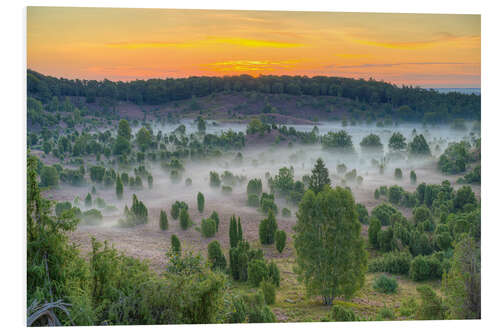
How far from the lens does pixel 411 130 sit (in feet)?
24.1

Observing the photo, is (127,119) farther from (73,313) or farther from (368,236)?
(368,236)

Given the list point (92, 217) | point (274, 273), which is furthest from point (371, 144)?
point (92, 217)

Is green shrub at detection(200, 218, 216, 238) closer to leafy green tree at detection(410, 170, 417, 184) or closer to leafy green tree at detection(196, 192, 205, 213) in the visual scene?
leafy green tree at detection(196, 192, 205, 213)

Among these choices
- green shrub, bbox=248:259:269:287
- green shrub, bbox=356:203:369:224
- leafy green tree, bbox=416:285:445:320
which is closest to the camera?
leafy green tree, bbox=416:285:445:320

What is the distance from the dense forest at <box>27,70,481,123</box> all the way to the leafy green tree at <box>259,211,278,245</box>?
1.92 meters

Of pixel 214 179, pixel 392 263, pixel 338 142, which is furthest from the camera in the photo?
pixel 338 142

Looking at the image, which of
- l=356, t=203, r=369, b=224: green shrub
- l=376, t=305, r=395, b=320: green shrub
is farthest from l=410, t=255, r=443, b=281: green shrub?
l=356, t=203, r=369, b=224: green shrub

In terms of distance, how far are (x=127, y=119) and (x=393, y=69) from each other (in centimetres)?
406

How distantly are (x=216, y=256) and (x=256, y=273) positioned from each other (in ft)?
2.03

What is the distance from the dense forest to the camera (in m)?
7.22

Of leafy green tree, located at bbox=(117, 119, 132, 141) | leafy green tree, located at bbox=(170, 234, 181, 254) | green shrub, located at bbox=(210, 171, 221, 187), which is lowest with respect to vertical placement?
leafy green tree, located at bbox=(170, 234, 181, 254)

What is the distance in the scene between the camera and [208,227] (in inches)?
277

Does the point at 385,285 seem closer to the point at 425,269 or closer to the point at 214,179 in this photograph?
the point at 425,269

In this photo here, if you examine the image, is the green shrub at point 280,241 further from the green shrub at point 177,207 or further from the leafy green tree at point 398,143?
the leafy green tree at point 398,143
